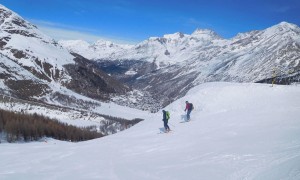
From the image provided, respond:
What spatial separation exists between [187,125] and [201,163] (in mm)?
20389

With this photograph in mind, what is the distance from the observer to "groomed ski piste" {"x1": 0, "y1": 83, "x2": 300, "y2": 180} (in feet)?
68.8

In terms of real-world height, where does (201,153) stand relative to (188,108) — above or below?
below

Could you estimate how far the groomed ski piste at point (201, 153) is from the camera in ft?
→ 68.8

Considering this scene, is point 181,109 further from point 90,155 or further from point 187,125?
point 90,155

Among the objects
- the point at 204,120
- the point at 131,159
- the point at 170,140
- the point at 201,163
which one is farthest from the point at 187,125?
the point at 201,163

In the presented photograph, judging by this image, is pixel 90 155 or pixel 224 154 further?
pixel 90 155

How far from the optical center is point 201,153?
26.1 meters

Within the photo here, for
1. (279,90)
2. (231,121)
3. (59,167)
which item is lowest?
(59,167)

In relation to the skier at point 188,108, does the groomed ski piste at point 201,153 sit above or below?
below

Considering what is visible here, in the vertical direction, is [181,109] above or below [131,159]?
above

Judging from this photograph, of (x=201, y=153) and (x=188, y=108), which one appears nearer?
(x=201, y=153)

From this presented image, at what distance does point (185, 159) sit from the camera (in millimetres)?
25125

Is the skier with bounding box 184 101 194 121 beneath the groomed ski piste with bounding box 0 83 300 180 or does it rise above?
above

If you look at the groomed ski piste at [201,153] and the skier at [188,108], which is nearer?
the groomed ski piste at [201,153]
